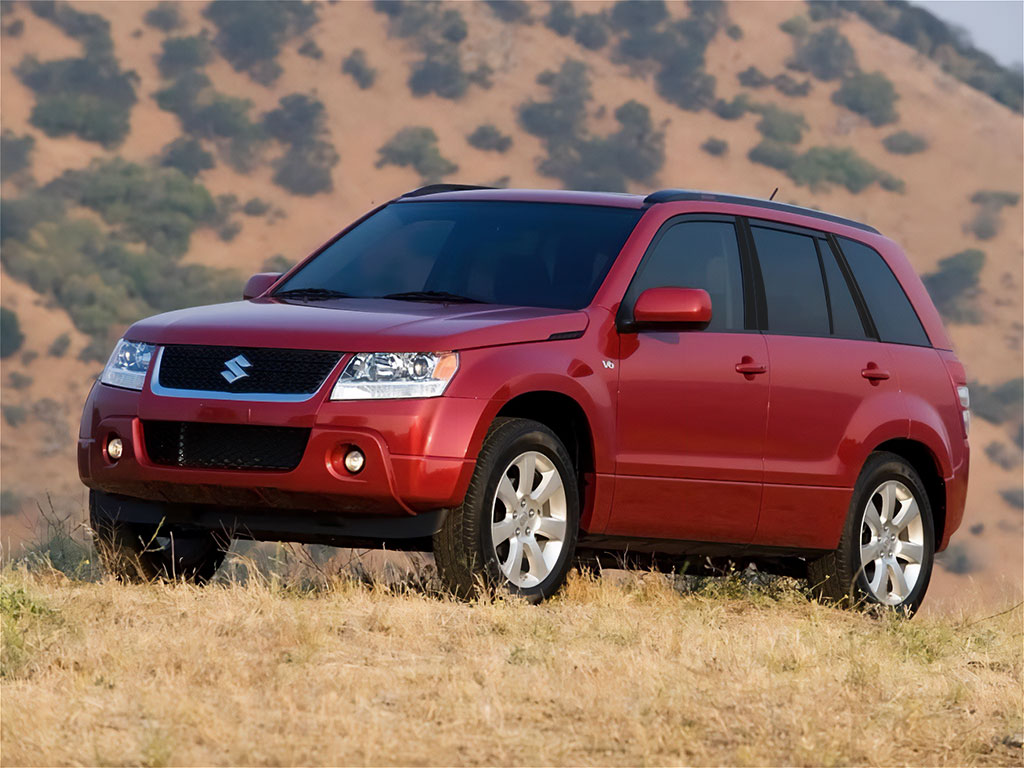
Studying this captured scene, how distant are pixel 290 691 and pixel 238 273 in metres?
49.1

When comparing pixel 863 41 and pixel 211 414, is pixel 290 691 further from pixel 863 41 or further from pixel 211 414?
pixel 863 41

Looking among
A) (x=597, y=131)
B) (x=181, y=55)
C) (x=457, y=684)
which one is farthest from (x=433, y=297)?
(x=597, y=131)

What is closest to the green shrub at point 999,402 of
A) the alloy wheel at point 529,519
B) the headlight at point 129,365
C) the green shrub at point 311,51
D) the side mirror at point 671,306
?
the green shrub at point 311,51

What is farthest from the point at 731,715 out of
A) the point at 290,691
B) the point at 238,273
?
the point at 238,273

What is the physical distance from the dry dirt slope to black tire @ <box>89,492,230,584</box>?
41.9 meters

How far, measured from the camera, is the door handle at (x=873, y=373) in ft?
28.5

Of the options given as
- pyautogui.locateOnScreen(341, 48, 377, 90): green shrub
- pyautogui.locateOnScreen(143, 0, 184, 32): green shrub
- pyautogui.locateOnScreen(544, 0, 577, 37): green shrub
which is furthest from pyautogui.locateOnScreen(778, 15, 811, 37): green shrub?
pyautogui.locateOnScreen(143, 0, 184, 32): green shrub

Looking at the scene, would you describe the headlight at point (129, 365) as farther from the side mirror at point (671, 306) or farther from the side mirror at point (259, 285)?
the side mirror at point (671, 306)

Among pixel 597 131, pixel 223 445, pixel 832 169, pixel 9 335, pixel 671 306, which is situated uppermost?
pixel 597 131

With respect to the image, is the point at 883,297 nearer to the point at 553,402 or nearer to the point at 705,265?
the point at 705,265

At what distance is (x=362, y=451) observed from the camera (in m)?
6.82

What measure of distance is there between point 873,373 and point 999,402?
48119 millimetres

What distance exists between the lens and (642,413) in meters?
7.64

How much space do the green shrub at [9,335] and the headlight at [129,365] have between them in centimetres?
4012
